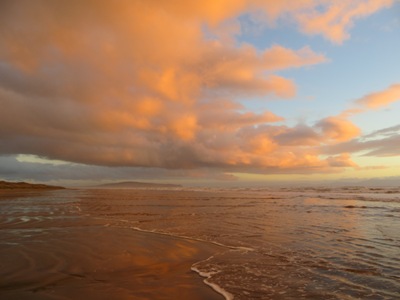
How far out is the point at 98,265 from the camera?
7277 mm

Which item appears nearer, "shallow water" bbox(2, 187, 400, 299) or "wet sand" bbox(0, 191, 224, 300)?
"wet sand" bbox(0, 191, 224, 300)

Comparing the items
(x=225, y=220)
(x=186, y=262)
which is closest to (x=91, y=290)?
(x=186, y=262)

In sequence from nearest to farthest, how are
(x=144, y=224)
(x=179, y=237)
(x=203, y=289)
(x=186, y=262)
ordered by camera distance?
(x=203, y=289), (x=186, y=262), (x=179, y=237), (x=144, y=224)

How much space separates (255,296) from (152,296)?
2.02 m

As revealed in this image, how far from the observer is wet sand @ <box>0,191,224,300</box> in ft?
18.3

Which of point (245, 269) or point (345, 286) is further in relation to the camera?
point (245, 269)

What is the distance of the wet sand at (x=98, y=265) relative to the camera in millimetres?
5583

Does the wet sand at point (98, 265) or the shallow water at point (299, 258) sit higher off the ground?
the wet sand at point (98, 265)

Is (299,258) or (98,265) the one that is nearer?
(98,265)

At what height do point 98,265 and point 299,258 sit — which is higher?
point 98,265

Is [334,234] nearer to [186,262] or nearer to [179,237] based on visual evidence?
[179,237]

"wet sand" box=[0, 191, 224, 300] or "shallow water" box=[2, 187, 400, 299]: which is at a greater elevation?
"wet sand" box=[0, 191, 224, 300]

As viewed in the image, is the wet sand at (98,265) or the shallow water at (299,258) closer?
the wet sand at (98,265)

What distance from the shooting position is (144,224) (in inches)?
572
